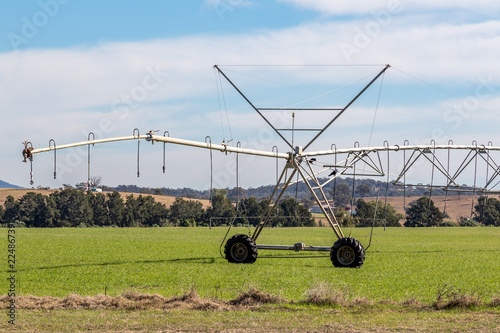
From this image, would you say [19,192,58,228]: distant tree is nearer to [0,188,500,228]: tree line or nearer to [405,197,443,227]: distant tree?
[0,188,500,228]: tree line

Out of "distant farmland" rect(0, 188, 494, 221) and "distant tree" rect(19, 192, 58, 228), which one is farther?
"distant farmland" rect(0, 188, 494, 221)

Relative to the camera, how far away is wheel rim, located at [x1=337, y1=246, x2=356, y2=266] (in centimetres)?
3116

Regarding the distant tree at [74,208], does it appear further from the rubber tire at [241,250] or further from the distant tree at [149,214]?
the rubber tire at [241,250]

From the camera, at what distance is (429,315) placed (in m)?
18.9

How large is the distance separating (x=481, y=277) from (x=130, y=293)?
58.5 feet

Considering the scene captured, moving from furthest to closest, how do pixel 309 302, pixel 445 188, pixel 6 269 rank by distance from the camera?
1. pixel 445 188
2. pixel 6 269
3. pixel 309 302

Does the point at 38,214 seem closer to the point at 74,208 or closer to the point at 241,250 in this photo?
the point at 74,208

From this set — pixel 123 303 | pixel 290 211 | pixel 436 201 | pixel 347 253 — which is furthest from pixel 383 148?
pixel 436 201

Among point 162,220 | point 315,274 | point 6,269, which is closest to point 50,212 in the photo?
point 162,220

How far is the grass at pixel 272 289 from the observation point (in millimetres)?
17359

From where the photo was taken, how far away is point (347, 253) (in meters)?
31.2

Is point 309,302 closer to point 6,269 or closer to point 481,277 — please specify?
point 481,277

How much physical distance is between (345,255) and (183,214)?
92.8 meters

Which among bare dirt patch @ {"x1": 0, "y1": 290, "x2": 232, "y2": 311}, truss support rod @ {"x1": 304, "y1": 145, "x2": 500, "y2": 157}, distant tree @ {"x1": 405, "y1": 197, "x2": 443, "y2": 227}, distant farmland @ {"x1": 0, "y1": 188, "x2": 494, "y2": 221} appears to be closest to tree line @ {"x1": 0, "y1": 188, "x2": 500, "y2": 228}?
distant tree @ {"x1": 405, "y1": 197, "x2": 443, "y2": 227}
